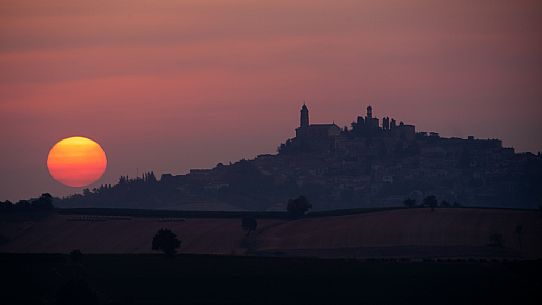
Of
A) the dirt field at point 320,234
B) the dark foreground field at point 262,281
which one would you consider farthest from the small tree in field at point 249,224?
the dark foreground field at point 262,281

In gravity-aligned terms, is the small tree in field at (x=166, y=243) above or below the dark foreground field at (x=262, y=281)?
above

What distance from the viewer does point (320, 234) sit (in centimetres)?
15275

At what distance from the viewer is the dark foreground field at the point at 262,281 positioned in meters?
94.8

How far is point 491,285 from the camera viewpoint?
Result: 98.9 m

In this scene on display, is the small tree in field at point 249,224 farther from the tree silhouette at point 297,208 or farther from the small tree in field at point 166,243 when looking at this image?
the small tree in field at point 166,243

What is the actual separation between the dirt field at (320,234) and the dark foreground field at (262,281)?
1003 inches

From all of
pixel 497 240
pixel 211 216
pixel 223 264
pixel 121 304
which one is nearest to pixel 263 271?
pixel 223 264

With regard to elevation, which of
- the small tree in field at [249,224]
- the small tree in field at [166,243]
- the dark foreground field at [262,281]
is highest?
the small tree in field at [249,224]

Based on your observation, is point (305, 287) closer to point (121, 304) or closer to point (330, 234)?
point (121, 304)

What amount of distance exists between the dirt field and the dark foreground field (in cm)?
2547

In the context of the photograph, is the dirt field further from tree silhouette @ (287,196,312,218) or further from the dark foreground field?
the dark foreground field

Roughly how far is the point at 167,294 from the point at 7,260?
1835 centimetres

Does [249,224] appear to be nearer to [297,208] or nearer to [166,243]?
[297,208]

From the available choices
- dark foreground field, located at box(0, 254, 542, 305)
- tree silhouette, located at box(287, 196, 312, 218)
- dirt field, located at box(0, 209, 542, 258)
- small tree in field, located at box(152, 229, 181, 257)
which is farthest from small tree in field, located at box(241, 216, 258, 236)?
dark foreground field, located at box(0, 254, 542, 305)
